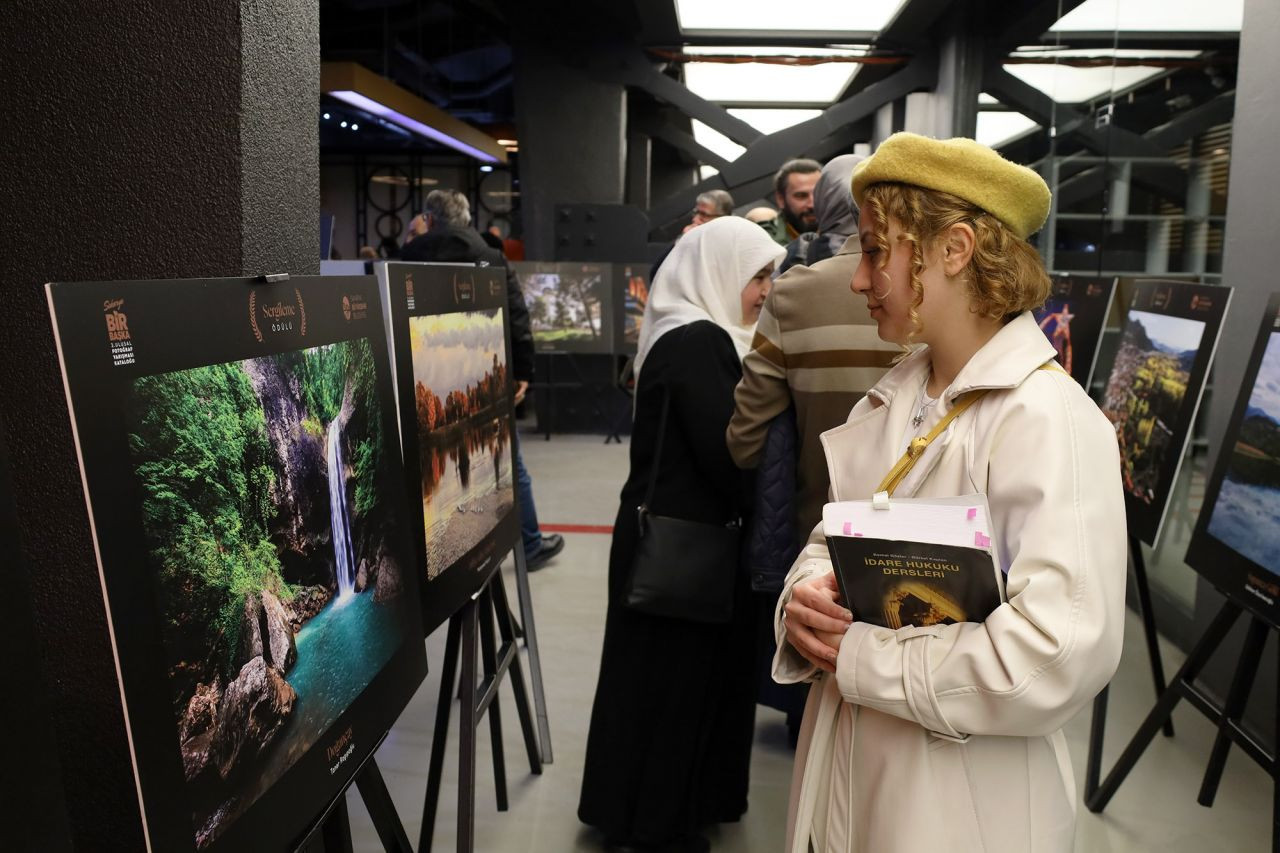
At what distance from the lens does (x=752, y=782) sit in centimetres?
304

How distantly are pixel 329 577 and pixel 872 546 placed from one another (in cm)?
67

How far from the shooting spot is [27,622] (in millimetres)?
866

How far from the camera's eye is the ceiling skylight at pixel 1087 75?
4.81 metres

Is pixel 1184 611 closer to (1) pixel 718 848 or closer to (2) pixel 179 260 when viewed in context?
(1) pixel 718 848

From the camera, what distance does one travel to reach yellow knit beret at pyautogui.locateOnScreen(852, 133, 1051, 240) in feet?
4.37

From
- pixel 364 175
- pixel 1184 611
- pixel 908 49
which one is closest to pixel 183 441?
pixel 1184 611

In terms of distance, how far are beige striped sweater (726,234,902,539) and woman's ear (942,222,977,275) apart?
80 centimetres

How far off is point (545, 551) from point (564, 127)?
5330 millimetres


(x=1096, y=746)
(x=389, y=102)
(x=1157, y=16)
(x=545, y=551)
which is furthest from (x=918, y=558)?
(x=389, y=102)

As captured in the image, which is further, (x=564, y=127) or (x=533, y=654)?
(x=564, y=127)

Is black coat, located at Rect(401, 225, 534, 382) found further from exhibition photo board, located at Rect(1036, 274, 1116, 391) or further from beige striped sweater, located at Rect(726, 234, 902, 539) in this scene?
beige striped sweater, located at Rect(726, 234, 902, 539)

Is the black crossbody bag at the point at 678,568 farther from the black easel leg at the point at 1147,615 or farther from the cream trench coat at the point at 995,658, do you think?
the black easel leg at the point at 1147,615

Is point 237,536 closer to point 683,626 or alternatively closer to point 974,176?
point 974,176

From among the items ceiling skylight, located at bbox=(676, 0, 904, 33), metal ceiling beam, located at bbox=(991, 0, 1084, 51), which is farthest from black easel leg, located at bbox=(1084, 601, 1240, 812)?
ceiling skylight, located at bbox=(676, 0, 904, 33)
